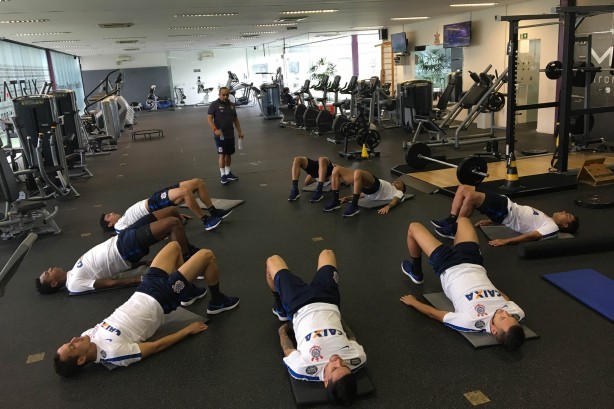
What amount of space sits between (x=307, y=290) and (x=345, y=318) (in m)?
0.52

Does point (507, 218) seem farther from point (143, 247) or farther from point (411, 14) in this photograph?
point (411, 14)

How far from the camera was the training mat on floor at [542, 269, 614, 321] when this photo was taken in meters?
2.59

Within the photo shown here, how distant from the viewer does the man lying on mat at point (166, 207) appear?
3.78m

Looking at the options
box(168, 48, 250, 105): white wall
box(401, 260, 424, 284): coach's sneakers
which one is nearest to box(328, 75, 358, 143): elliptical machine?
box(401, 260, 424, 284): coach's sneakers

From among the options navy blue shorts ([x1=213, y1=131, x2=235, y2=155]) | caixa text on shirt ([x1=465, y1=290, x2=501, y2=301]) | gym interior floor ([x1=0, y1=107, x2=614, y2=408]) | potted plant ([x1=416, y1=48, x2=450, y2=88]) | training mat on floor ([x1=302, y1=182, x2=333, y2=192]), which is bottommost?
gym interior floor ([x1=0, y1=107, x2=614, y2=408])

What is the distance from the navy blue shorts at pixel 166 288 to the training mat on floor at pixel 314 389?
747mm

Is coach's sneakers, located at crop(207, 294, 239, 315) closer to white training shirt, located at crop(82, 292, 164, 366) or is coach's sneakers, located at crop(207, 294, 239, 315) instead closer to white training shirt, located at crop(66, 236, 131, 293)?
white training shirt, located at crop(82, 292, 164, 366)

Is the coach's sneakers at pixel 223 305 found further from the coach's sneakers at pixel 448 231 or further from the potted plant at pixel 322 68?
the potted plant at pixel 322 68

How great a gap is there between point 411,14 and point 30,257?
27.1 feet

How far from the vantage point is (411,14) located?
9.67 meters

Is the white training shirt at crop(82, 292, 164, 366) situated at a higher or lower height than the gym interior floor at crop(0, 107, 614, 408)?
higher

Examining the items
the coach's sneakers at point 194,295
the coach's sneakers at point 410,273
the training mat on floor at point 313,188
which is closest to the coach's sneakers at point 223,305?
the coach's sneakers at point 194,295

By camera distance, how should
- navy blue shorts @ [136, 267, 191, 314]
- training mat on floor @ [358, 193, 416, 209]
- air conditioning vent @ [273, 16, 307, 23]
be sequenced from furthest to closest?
air conditioning vent @ [273, 16, 307, 23] → training mat on floor @ [358, 193, 416, 209] → navy blue shorts @ [136, 267, 191, 314]

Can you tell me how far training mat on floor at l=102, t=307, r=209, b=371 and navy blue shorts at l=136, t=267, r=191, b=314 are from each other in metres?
0.15
